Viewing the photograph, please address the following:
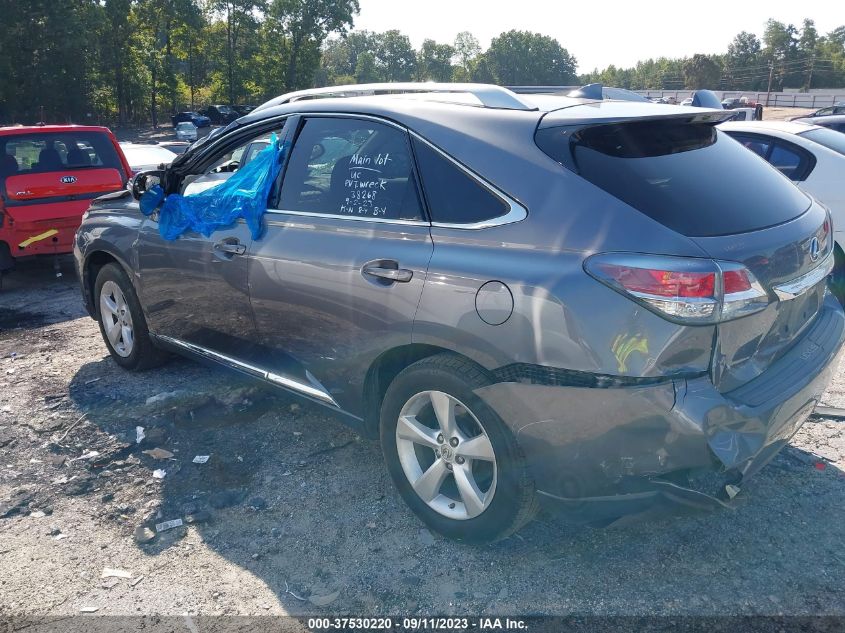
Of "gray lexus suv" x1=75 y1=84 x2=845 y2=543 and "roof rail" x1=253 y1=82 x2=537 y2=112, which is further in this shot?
"roof rail" x1=253 y1=82 x2=537 y2=112

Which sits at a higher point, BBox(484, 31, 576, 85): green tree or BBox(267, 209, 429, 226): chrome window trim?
BBox(484, 31, 576, 85): green tree

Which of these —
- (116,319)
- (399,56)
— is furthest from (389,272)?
(399,56)

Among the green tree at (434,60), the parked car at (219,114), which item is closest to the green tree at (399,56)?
the green tree at (434,60)

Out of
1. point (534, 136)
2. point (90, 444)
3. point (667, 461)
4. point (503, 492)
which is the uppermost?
point (534, 136)

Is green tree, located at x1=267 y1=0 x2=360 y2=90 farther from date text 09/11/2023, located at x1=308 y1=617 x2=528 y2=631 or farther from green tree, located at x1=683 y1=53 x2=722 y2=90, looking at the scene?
green tree, located at x1=683 y1=53 x2=722 y2=90

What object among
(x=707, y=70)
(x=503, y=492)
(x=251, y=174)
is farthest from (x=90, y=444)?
(x=707, y=70)

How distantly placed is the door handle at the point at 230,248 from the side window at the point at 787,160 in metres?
4.83

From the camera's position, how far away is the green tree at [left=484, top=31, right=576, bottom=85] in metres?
121

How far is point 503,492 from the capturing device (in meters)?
2.87

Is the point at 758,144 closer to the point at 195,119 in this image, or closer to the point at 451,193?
the point at 451,193

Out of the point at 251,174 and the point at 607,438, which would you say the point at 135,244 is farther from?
the point at 607,438

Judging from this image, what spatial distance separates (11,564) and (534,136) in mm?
2933

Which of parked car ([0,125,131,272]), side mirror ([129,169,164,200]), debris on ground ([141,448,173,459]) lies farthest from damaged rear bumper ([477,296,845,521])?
parked car ([0,125,131,272])

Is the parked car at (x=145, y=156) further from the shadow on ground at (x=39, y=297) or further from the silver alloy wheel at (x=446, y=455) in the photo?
the silver alloy wheel at (x=446, y=455)
